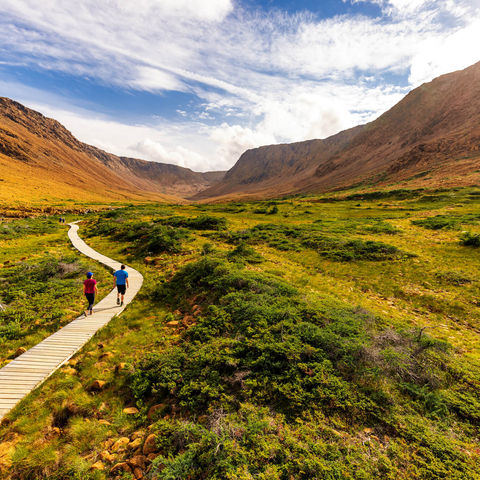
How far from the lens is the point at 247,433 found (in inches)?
184

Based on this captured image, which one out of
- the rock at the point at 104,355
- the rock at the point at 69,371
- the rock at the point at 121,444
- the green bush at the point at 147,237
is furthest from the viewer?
the green bush at the point at 147,237

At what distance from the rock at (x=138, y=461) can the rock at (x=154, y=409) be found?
1.05 metres

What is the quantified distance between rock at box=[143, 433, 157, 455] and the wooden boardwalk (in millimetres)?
4135

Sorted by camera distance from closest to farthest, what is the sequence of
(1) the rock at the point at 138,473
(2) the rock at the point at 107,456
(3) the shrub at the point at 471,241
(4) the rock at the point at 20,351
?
(1) the rock at the point at 138,473 < (2) the rock at the point at 107,456 < (4) the rock at the point at 20,351 < (3) the shrub at the point at 471,241

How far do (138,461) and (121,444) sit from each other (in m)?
0.79

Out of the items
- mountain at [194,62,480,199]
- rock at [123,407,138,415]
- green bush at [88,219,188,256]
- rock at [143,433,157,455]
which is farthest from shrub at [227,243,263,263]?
mountain at [194,62,480,199]

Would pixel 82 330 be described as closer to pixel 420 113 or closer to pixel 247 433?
pixel 247 433

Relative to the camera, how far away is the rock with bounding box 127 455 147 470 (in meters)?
4.69

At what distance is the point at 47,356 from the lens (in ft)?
26.3

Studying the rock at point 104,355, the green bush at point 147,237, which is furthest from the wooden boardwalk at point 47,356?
the green bush at point 147,237

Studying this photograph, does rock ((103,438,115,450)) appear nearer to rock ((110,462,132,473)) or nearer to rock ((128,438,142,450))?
rock ((128,438,142,450))

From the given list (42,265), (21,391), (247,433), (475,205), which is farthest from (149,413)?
(475,205)

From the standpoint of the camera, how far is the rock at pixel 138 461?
4691mm

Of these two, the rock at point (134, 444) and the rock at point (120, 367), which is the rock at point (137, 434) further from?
the rock at point (120, 367)
